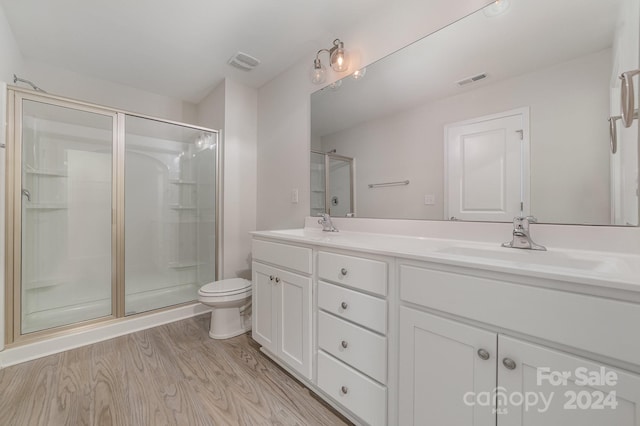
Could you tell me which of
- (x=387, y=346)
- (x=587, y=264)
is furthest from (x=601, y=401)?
(x=387, y=346)

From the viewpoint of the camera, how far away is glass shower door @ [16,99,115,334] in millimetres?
1857

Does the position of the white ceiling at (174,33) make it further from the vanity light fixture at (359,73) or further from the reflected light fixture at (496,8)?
the reflected light fixture at (496,8)

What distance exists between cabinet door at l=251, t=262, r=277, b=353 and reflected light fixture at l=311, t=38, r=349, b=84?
1484 millimetres

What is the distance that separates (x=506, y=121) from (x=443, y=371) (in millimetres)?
1090

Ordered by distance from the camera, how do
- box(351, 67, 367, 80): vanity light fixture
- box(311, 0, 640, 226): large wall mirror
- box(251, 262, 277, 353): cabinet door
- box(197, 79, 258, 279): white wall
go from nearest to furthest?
1. box(311, 0, 640, 226): large wall mirror
2. box(251, 262, 277, 353): cabinet door
3. box(351, 67, 367, 80): vanity light fixture
4. box(197, 79, 258, 279): white wall

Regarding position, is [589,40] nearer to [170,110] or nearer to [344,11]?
Result: [344,11]

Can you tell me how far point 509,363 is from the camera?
0.71 meters

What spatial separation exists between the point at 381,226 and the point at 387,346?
30.4 inches

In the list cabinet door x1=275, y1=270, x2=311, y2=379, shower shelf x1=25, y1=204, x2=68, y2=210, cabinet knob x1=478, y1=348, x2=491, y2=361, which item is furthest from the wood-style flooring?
shower shelf x1=25, y1=204, x2=68, y2=210

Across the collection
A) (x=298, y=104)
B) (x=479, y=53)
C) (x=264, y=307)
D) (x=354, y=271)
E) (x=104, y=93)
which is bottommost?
(x=264, y=307)

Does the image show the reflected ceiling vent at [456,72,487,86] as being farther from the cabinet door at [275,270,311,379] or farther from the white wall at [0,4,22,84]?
the white wall at [0,4,22,84]

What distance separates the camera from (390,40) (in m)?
1.57

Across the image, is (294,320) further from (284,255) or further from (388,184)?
(388,184)

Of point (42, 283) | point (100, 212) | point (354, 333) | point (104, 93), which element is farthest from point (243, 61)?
point (42, 283)
